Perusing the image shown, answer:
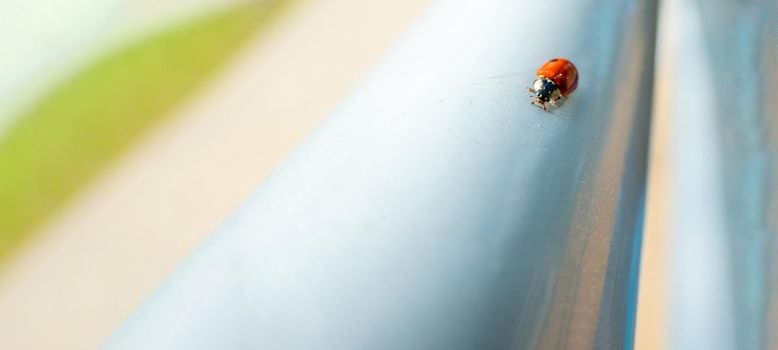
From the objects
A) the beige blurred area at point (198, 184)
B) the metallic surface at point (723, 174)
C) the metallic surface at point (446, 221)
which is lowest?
the metallic surface at point (723, 174)

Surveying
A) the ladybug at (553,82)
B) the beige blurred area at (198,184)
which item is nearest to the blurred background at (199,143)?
the beige blurred area at (198,184)

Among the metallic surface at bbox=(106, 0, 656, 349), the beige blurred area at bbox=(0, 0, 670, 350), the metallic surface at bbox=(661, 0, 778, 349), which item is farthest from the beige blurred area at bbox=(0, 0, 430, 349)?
the metallic surface at bbox=(661, 0, 778, 349)

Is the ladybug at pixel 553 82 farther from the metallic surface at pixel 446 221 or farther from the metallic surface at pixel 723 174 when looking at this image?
the metallic surface at pixel 723 174

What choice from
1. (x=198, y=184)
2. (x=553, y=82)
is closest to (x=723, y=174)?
(x=553, y=82)

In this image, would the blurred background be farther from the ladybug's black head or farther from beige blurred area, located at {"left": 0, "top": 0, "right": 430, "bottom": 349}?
the ladybug's black head

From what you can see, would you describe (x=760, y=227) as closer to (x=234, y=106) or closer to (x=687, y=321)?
(x=687, y=321)

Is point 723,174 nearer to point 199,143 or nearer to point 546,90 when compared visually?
point 546,90

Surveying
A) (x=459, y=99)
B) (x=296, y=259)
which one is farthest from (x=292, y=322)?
(x=459, y=99)
